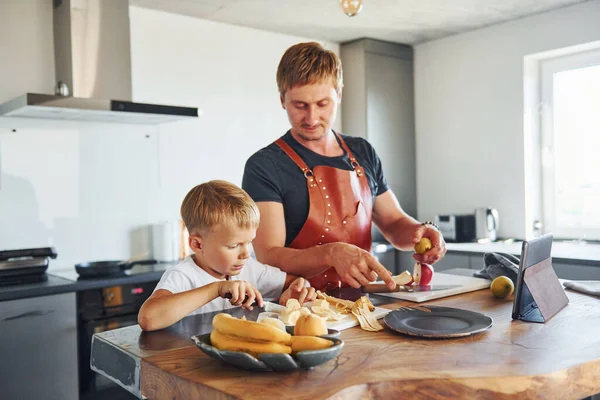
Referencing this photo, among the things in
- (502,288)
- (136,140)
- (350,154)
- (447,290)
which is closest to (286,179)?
(350,154)

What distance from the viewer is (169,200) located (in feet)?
11.3

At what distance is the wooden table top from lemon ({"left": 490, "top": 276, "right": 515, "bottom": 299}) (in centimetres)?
29

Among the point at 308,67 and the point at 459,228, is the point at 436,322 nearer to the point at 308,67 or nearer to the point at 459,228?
the point at 308,67

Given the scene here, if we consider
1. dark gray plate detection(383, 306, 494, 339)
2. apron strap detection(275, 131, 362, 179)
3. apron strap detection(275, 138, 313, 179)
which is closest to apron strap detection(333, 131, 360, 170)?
apron strap detection(275, 131, 362, 179)

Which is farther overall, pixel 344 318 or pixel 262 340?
pixel 344 318

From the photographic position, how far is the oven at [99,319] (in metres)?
2.64

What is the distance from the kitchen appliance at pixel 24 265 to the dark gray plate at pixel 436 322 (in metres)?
2.01

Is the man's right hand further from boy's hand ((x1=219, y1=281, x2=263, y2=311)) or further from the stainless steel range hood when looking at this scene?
the stainless steel range hood

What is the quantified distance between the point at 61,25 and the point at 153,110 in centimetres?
66

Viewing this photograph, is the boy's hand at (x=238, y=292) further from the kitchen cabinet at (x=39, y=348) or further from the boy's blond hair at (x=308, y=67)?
the kitchen cabinet at (x=39, y=348)

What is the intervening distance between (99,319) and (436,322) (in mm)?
1951

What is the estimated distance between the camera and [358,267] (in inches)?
54.5

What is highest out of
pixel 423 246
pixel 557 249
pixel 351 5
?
pixel 351 5

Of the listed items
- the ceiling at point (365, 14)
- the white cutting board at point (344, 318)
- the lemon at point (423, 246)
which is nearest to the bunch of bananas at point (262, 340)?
the white cutting board at point (344, 318)
